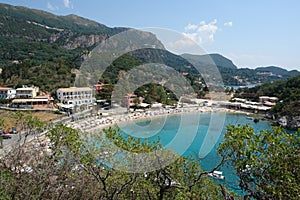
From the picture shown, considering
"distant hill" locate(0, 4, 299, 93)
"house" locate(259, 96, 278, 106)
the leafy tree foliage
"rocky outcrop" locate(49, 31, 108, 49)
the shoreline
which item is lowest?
the shoreline

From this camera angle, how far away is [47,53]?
40.5m

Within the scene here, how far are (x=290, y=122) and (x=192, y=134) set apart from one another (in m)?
16.6

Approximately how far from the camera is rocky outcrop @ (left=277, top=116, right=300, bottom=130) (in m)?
17.2

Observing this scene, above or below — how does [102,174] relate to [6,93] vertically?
above

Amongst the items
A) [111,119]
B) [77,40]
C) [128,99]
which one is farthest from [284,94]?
[77,40]

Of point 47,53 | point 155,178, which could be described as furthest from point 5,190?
point 47,53

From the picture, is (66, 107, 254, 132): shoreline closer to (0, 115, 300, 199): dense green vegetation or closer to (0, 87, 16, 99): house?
(0, 87, 16, 99): house

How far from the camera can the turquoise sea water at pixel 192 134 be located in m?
3.95

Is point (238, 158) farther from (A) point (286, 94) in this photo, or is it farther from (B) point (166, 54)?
(A) point (286, 94)

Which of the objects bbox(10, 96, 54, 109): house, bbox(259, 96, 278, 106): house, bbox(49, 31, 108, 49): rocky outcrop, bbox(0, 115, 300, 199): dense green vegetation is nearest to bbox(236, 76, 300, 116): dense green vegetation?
bbox(259, 96, 278, 106): house

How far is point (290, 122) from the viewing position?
17500 mm

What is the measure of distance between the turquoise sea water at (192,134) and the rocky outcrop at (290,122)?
3.60 feet

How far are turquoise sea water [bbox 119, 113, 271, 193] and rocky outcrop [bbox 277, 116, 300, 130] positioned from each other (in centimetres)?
110

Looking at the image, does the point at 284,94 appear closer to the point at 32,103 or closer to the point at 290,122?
the point at 290,122
